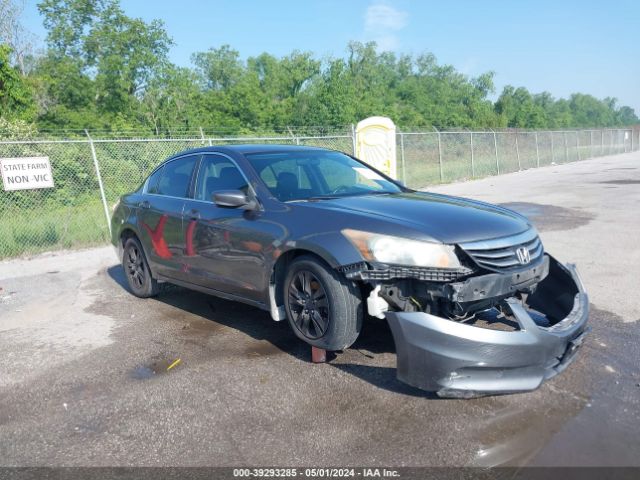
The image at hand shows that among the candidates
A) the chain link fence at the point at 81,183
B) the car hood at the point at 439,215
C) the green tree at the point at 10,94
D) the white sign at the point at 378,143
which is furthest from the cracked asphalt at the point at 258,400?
the green tree at the point at 10,94

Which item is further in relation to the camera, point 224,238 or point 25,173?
point 25,173

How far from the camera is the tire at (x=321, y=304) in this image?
12.4 feet

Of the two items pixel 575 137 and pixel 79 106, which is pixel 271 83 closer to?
pixel 79 106

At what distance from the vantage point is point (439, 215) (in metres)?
3.92

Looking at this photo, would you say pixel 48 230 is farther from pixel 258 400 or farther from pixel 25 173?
pixel 258 400

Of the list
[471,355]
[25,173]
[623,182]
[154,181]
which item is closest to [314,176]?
[154,181]

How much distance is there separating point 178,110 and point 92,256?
27303 millimetres

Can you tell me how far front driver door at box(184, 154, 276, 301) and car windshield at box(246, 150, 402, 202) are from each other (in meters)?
0.24

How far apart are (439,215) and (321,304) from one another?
3.43 feet

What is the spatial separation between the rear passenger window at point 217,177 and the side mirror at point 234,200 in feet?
0.73

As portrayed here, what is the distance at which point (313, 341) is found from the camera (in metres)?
4.05

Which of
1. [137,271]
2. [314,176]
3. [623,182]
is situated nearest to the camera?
[314,176]

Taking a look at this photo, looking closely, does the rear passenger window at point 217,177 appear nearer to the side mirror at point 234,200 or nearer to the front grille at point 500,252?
the side mirror at point 234,200

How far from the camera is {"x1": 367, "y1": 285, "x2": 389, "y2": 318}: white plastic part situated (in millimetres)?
3606
